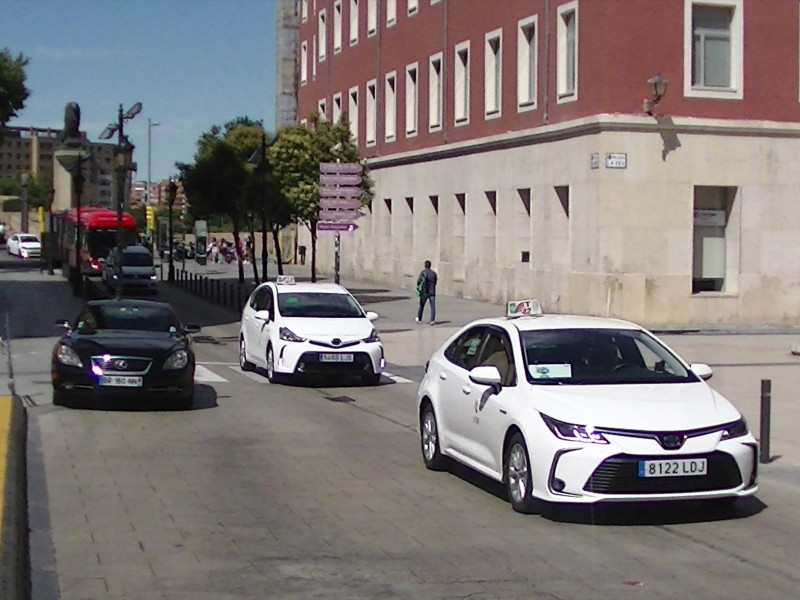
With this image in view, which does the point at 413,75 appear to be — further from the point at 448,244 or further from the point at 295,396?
the point at 295,396

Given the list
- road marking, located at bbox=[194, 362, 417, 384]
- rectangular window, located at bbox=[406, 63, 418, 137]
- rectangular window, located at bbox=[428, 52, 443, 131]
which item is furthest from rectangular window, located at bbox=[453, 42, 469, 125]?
road marking, located at bbox=[194, 362, 417, 384]

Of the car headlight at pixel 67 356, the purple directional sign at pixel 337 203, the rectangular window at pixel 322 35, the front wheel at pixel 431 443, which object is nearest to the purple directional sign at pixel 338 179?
the purple directional sign at pixel 337 203

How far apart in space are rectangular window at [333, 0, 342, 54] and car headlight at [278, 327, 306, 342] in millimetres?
41267

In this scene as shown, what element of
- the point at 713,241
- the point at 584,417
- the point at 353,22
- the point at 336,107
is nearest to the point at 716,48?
the point at 713,241

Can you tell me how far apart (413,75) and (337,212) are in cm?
2173

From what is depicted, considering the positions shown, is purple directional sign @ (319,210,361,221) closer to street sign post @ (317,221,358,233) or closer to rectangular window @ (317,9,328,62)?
street sign post @ (317,221,358,233)

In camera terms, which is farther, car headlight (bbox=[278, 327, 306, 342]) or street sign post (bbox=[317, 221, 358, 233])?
street sign post (bbox=[317, 221, 358, 233])

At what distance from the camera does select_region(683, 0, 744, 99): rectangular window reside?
3475 cm

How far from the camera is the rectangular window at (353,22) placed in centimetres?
5797

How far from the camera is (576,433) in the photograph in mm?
9547

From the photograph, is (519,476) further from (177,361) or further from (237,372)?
(237,372)

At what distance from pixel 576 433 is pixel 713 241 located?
1059 inches

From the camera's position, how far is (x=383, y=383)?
71.0 ft

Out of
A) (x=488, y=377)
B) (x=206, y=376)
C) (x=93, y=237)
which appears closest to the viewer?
(x=488, y=377)
